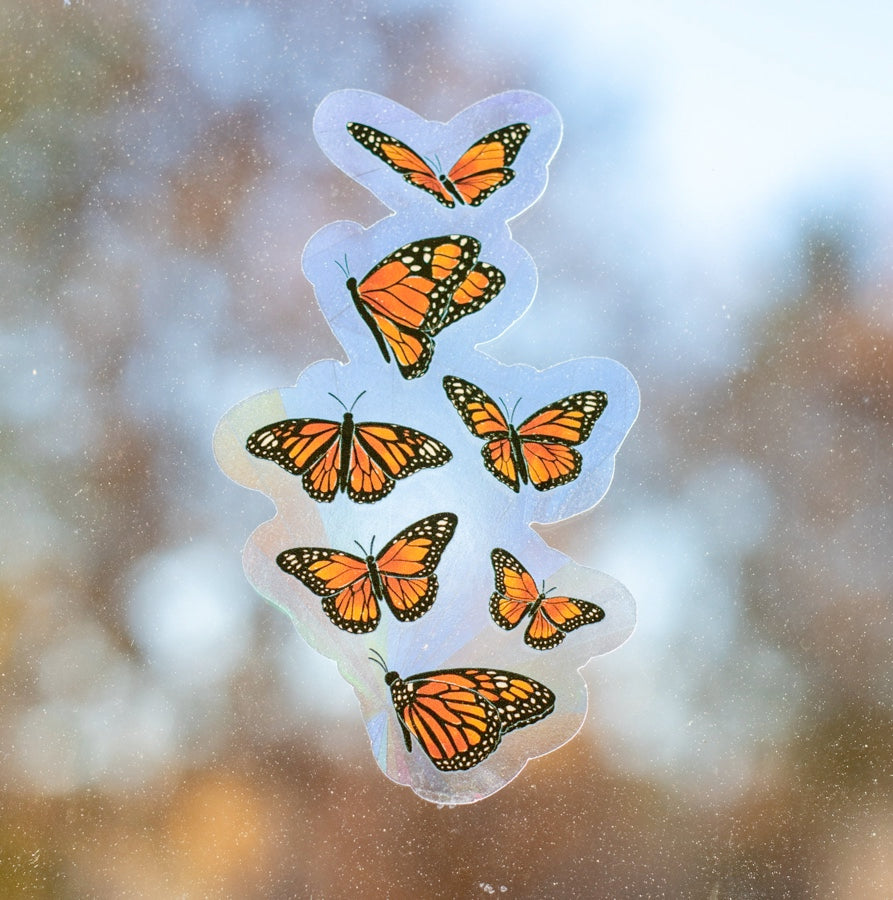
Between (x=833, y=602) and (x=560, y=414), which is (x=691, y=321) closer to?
(x=560, y=414)

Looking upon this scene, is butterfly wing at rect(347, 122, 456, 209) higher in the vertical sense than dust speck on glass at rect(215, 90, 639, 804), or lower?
higher

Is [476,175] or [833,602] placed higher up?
[476,175]

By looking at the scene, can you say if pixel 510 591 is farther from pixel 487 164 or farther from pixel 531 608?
pixel 487 164

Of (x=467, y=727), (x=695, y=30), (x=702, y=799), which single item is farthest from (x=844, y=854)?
(x=695, y=30)

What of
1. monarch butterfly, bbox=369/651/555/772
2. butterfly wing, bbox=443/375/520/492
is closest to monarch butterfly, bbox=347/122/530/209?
butterfly wing, bbox=443/375/520/492

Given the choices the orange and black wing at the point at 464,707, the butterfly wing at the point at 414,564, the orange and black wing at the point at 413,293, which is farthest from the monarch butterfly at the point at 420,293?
the orange and black wing at the point at 464,707

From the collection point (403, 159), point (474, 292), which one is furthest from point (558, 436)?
point (403, 159)

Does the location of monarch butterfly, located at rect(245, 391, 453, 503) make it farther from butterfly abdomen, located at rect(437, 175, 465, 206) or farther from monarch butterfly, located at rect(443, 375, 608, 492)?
butterfly abdomen, located at rect(437, 175, 465, 206)
